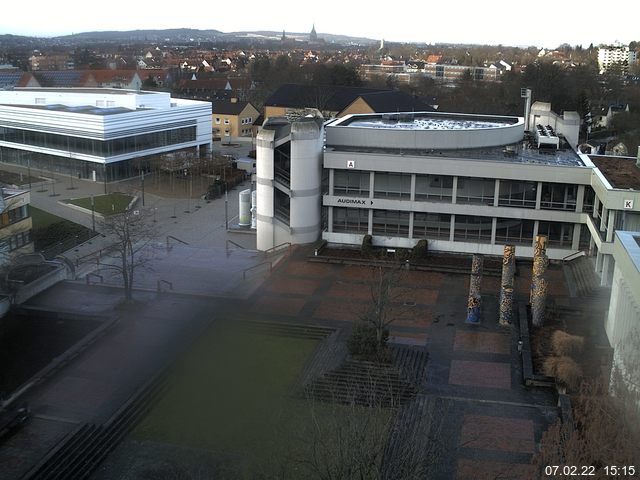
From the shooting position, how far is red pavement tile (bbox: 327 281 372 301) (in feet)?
95.0

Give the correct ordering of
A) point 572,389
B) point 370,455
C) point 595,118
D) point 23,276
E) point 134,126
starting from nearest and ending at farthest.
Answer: point 370,455
point 572,389
point 23,276
point 134,126
point 595,118

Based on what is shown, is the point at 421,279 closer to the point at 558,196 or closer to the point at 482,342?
the point at 482,342

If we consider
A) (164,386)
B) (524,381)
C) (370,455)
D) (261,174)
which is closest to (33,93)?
(261,174)

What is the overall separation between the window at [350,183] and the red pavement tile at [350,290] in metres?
5.86

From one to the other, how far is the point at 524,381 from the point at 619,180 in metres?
12.5

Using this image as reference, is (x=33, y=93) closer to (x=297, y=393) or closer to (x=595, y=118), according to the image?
(x=297, y=393)

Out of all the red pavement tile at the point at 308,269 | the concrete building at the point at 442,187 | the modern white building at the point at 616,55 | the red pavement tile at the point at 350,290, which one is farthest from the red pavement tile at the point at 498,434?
the modern white building at the point at 616,55

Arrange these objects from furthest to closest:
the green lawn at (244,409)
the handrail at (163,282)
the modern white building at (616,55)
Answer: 1. the modern white building at (616,55)
2. the handrail at (163,282)
3. the green lawn at (244,409)

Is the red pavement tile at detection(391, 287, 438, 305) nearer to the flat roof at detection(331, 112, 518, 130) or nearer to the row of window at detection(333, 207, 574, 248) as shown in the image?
the row of window at detection(333, 207, 574, 248)

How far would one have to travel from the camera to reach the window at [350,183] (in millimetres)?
34562

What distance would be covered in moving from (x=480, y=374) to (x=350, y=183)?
14558 mm

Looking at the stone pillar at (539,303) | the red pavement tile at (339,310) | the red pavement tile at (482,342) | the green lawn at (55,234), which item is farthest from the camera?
the green lawn at (55,234)

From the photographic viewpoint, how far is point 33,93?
60438 millimetres

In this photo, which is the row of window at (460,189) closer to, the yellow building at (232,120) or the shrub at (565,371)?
the shrub at (565,371)
